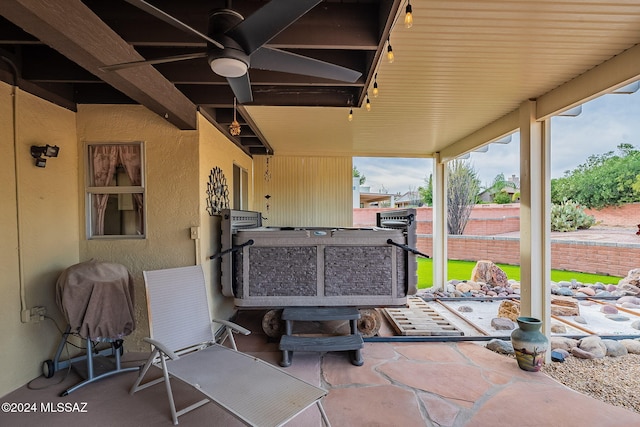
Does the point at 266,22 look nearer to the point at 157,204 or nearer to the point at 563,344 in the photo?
the point at 157,204

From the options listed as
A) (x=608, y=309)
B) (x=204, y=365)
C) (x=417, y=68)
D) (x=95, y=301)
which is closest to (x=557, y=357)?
(x=608, y=309)

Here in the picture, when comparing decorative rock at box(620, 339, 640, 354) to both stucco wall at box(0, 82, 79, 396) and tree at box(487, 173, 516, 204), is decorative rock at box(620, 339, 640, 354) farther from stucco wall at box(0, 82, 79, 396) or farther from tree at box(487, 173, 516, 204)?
tree at box(487, 173, 516, 204)

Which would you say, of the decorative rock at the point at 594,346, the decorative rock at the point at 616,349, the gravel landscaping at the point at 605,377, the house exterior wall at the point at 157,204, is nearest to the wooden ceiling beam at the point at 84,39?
the house exterior wall at the point at 157,204

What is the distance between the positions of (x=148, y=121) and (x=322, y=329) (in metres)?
3.59

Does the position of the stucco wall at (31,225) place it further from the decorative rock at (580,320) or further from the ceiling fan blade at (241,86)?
the decorative rock at (580,320)

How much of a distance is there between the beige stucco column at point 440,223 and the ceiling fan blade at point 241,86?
5293 mm

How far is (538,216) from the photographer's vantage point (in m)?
3.54

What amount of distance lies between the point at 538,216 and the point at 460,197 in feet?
33.8

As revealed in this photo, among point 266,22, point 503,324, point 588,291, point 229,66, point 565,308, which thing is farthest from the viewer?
point 588,291

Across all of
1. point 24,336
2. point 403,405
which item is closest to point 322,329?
point 403,405

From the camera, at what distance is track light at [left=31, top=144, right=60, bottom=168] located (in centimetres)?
287

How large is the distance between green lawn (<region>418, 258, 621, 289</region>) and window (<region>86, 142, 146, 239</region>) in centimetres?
651

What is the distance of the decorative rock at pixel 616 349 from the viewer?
3549 mm

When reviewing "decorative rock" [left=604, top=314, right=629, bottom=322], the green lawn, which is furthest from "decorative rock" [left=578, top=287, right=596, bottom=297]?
the green lawn
